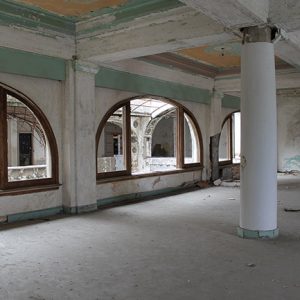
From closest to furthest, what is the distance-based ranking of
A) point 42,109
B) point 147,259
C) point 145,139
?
point 147,259 < point 42,109 < point 145,139

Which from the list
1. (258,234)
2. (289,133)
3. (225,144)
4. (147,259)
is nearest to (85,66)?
(147,259)

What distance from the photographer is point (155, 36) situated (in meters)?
5.58

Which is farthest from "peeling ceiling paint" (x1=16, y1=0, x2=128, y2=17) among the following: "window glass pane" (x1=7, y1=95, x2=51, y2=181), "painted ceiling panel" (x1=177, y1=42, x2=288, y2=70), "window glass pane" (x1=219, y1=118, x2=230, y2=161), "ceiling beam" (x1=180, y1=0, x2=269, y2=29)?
"window glass pane" (x1=7, y1=95, x2=51, y2=181)

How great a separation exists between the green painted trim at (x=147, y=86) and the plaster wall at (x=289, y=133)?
541 cm

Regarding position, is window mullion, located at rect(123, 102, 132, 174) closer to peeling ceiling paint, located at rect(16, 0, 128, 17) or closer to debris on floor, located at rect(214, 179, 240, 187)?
peeling ceiling paint, located at rect(16, 0, 128, 17)

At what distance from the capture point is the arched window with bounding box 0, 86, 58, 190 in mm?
5805

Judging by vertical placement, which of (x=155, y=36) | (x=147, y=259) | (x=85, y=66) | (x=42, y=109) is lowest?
(x=147, y=259)

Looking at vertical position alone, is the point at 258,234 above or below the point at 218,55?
below

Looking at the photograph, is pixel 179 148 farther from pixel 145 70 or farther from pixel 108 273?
pixel 108 273

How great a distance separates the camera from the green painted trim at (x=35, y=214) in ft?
19.2

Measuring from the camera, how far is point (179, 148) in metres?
9.88

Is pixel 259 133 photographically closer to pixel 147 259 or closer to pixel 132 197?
pixel 147 259

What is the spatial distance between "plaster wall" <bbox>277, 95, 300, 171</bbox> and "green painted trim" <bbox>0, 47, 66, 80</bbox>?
10610mm

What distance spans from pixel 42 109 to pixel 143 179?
2982mm
